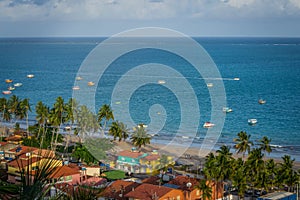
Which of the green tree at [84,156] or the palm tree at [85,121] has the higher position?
the palm tree at [85,121]

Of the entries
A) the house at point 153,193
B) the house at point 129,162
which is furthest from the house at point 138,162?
the house at point 153,193

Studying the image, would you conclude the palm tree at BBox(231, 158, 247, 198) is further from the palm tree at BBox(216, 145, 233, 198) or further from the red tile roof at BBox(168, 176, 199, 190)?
the red tile roof at BBox(168, 176, 199, 190)

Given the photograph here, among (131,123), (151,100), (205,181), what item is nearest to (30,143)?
(205,181)

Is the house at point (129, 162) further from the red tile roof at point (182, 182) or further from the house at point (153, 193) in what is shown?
the house at point (153, 193)

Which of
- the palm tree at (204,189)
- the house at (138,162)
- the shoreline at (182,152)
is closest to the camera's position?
the palm tree at (204,189)

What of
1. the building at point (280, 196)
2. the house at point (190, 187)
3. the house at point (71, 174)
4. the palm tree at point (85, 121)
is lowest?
the building at point (280, 196)

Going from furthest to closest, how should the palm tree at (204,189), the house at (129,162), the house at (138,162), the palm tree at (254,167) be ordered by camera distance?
the house at (129,162), the house at (138,162), the palm tree at (254,167), the palm tree at (204,189)

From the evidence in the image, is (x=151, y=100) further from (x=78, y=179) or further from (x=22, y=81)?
(x=78, y=179)

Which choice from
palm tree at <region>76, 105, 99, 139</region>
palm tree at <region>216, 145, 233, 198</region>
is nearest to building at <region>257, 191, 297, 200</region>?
palm tree at <region>216, 145, 233, 198</region>

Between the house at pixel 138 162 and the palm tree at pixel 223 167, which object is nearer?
the palm tree at pixel 223 167
